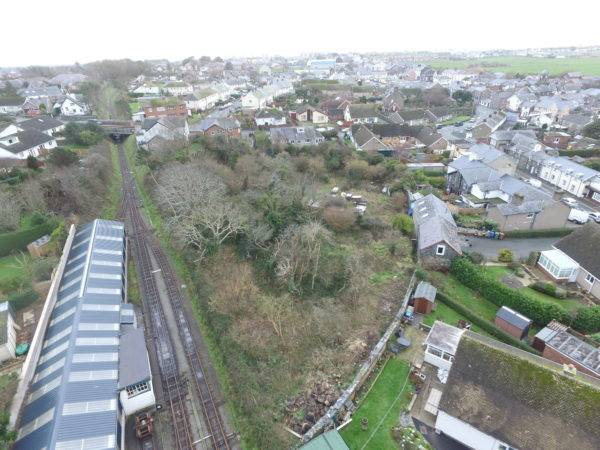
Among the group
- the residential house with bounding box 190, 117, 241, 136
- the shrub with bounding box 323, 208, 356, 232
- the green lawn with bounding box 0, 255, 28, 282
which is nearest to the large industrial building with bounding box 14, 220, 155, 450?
the green lawn with bounding box 0, 255, 28, 282

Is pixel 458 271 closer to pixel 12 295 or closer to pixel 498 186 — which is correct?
pixel 498 186

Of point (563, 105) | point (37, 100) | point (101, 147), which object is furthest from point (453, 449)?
point (37, 100)

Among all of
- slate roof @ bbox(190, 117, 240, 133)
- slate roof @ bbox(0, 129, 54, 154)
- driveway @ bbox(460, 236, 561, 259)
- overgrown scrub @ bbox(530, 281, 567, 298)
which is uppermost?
slate roof @ bbox(0, 129, 54, 154)

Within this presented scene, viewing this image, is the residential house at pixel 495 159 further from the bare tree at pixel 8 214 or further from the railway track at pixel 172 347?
the bare tree at pixel 8 214

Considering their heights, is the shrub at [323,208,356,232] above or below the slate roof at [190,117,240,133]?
below

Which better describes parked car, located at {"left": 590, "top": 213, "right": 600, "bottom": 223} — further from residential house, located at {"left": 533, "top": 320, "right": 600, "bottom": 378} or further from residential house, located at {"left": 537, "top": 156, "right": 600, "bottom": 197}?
residential house, located at {"left": 533, "top": 320, "right": 600, "bottom": 378}

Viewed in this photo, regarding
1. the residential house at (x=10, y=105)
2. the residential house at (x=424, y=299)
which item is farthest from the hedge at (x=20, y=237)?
the residential house at (x=10, y=105)
